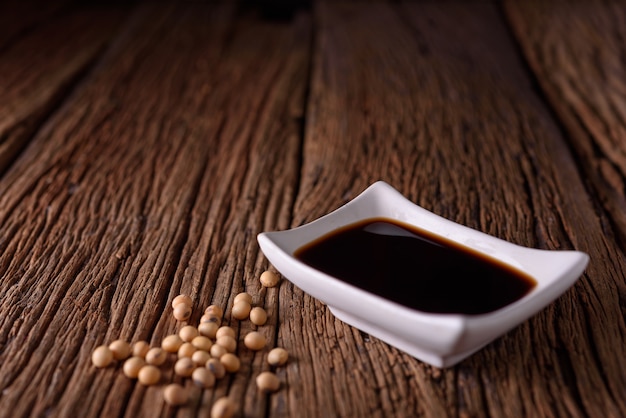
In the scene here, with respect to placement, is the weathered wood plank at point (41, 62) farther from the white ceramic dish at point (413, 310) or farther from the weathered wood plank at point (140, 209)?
the white ceramic dish at point (413, 310)

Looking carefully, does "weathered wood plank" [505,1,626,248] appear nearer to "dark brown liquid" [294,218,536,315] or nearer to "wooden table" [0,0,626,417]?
"wooden table" [0,0,626,417]

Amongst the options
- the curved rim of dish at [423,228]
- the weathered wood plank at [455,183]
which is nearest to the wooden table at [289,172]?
the weathered wood plank at [455,183]

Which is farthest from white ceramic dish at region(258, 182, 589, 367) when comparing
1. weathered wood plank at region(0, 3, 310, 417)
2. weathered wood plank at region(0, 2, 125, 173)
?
weathered wood plank at region(0, 2, 125, 173)

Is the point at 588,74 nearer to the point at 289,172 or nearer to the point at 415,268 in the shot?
the point at 289,172

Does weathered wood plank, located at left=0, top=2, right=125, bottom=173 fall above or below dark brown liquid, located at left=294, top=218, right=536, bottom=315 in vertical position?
below

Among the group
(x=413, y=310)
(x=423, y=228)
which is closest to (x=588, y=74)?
(x=423, y=228)

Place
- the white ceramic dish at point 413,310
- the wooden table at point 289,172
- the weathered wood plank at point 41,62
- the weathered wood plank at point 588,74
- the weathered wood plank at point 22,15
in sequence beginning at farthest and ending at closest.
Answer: the weathered wood plank at point 22,15
the weathered wood plank at point 41,62
the weathered wood plank at point 588,74
the wooden table at point 289,172
the white ceramic dish at point 413,310
